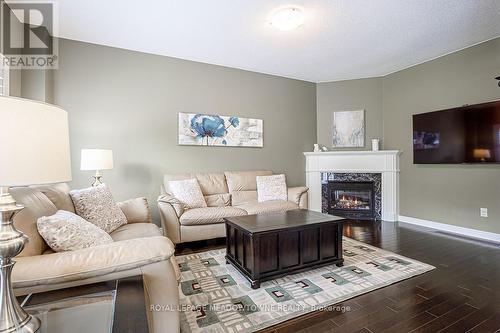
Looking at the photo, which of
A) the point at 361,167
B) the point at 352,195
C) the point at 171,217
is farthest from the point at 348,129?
the point at 171,217

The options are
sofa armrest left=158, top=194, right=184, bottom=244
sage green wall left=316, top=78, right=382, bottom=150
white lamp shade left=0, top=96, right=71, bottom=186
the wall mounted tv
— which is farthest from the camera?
sage green wall left=316, top=78, right=382, bottom=150

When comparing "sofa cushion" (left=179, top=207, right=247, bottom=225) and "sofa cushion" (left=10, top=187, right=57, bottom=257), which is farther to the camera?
"sofa cushion" (left=179, top=207, right=247, bottom=225)

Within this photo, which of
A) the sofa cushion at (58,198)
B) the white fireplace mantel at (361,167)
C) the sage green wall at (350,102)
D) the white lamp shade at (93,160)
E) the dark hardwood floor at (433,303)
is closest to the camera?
the dark hardwood floor at (433,303)

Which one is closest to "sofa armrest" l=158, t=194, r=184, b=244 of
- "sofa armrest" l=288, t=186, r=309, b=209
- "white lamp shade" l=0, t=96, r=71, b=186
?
"sofa armrest" l=288, t=186, r=309, b=209

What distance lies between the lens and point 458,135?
3.63 meters

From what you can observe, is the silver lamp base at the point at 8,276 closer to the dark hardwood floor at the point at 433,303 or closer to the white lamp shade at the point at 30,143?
the white lamp shade at the point at 30,143

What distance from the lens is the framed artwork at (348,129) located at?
503 cm

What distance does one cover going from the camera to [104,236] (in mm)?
1543

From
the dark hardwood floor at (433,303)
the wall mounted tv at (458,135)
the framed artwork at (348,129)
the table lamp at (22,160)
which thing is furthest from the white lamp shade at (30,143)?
the framed artwork at (348,129)

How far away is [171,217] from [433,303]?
2.70 meters

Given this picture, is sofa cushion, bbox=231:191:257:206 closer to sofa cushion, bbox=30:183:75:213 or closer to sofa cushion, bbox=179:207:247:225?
sofa cushion, bbox=179:207:247:225

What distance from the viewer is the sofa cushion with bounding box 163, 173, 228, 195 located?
3787mm

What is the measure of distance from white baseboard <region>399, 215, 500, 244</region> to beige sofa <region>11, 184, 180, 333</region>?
4201 mm

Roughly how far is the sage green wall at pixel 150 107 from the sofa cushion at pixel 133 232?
1.54m
